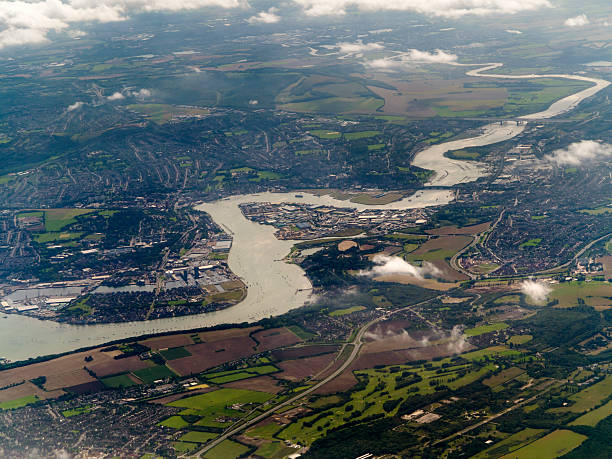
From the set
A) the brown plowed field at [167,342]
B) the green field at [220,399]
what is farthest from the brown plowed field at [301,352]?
the brown plowed field at [167,342]

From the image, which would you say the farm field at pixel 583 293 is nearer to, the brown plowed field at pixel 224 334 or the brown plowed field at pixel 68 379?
the brown plowed field at pixel 224 334

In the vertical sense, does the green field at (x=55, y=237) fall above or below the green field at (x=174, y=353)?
above

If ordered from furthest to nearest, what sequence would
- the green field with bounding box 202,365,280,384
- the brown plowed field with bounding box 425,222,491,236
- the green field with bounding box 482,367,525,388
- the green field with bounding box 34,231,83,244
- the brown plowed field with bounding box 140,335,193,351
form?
the green field with bounding box 34,231,83,244 → the brown plowed field with bounding box 425,222,491,236 → the brown plowed field with bounding box 140,335,193,351 → the green field with bounding box 202,365,280,384 → the green field with bounding box 482,367,525,388

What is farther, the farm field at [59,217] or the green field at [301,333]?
the farm field at [59,217]

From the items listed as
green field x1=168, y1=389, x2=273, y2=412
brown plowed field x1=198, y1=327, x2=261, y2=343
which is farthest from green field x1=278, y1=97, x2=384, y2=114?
green field x1=168, y1=389, x2=273, y2=412

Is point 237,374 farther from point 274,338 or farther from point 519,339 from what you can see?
point 519,339

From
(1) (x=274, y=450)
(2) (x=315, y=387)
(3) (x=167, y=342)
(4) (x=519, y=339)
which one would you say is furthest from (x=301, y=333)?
(1) (x=274, y=450)

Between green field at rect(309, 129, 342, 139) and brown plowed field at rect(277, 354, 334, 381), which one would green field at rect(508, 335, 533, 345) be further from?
green field at rect(309, 129, 342, 139)
